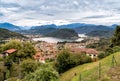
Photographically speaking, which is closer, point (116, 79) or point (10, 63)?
point (116, 79)

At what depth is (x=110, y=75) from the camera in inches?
459

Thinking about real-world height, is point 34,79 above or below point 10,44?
above

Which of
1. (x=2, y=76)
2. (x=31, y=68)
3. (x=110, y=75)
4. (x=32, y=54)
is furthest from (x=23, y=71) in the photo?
(x=110, y=75)

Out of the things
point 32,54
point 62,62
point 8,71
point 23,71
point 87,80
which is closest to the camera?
point 87,80

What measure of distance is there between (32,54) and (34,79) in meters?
19.3

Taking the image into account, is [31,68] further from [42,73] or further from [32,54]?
[42,73]

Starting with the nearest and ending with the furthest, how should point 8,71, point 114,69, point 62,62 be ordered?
point 114,69 < point 62,62 < point 8,71

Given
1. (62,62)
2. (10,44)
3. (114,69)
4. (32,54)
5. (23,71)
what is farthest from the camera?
(10,44)

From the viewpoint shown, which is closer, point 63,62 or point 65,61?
point 65,61

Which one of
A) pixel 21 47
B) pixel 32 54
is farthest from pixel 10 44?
pixel 32 54

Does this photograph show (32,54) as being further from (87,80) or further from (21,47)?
(87,80)

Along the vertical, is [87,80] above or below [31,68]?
above

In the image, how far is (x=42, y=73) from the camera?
1244cm

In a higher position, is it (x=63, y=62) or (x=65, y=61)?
(x=65, y=61)
